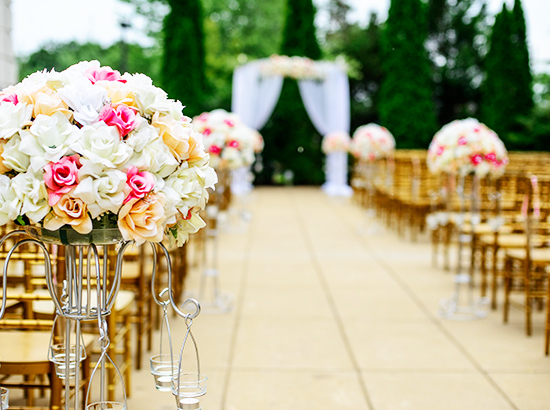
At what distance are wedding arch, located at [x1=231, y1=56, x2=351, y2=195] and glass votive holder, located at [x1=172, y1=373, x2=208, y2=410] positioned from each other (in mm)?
15125

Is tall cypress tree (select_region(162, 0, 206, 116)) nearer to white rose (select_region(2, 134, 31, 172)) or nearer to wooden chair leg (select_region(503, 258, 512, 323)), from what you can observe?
wooden chair leg (select_region(503, 258, 512, 323))

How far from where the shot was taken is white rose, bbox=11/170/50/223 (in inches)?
58.7

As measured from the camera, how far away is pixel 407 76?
18.4 metres

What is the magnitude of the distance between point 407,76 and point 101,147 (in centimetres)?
1790

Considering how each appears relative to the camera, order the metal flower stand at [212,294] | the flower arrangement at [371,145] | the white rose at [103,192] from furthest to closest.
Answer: the flower arrangement at [371,145] → the metal flower stand at [212,294] → the white rose at [103,192]

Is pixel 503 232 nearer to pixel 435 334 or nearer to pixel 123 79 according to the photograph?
pixel 435 334

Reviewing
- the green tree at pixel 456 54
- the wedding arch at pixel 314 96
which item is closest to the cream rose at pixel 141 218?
the wedding arch at pixel 314 96

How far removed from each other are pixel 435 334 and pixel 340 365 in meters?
1.11

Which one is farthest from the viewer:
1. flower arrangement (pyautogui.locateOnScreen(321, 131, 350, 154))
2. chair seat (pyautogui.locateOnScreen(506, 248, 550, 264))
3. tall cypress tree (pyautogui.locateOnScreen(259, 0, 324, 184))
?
tall cypress tree (pyautogui.locateOnScreen(259, 0, 324, 184))

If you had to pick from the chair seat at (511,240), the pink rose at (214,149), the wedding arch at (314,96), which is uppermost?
the wedding arch at (314,96)

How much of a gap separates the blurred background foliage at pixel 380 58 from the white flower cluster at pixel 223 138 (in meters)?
13.4

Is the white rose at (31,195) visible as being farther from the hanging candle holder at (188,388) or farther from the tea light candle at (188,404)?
the tea light candle at (188,404)

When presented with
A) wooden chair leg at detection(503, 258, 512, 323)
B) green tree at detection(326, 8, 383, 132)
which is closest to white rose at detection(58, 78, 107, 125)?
wooden chair leg at detection(503, 258, 512, 323)

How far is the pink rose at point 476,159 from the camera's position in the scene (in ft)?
17.0
